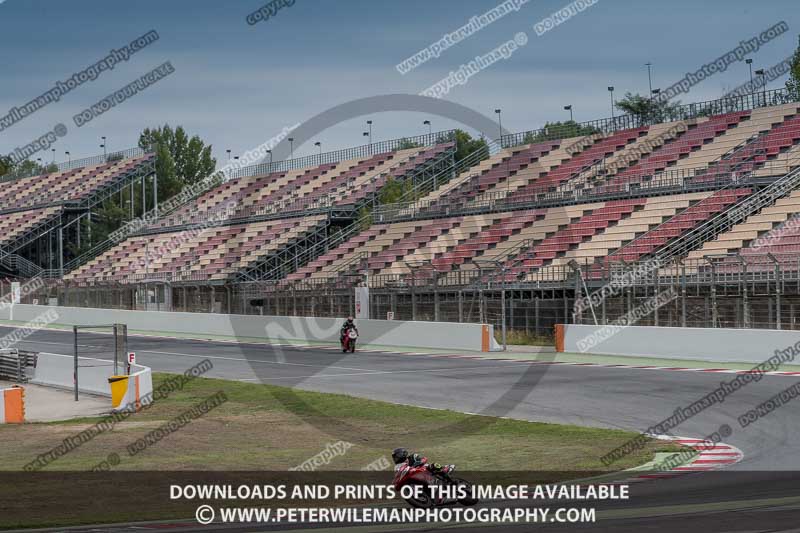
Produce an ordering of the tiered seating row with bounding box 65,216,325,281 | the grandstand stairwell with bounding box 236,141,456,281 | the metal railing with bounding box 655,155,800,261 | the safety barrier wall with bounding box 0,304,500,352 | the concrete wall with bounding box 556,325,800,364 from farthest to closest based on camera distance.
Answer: the tiered seating row with bounding box 65,216,325,281, the grandstand stairwell with bounding box 236,141,456,281, the metal railing with bounding box 655,155,800,261, the safety barrier wall with bounding box 0,304,500,352, the concrete wall with bounding box 556,325,800,364

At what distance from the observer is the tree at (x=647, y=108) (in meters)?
60.6

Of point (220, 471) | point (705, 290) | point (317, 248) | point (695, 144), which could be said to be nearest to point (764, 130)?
point (695, 144)

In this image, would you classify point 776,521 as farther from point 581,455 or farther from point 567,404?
point 567,404

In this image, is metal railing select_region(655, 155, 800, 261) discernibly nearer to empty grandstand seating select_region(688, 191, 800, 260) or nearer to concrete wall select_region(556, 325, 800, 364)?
empty grandstand seating select_region(688, 191, 800, 260)

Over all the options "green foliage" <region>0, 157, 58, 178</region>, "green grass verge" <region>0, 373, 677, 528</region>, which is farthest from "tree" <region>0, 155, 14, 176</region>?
"green grass verge" <region>0, 373, 677, 528</region>

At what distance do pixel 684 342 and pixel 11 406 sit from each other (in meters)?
19.7

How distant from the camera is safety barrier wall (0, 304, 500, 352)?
40.8m

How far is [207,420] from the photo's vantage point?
920 inches

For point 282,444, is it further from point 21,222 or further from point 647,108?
point 21,222

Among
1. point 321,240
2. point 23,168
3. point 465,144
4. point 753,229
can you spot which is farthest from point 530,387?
point 23,168

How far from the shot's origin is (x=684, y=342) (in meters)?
33.7

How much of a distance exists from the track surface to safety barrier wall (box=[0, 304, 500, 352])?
2499 millimetres

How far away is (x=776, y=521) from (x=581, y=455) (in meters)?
6.25

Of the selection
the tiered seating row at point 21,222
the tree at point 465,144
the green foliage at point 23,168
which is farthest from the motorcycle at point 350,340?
the green foliage at point 23,168
